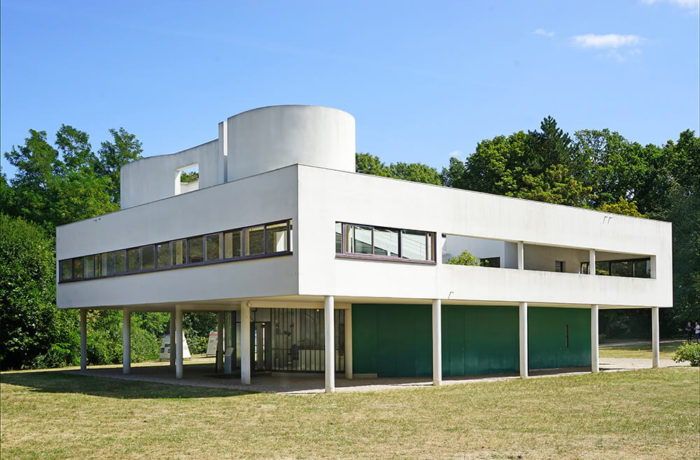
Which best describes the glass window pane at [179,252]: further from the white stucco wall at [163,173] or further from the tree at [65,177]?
the tree at [65,177]

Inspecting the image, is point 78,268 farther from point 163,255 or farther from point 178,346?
point 163,255

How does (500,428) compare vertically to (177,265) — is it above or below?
below

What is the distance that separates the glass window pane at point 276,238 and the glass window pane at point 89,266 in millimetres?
12450

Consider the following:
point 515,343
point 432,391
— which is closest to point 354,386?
point 432,391

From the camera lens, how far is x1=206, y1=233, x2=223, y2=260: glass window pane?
82.1 ft

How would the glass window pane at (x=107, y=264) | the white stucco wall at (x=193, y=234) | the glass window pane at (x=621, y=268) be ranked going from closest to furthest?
1. the white stucco wall at (x=193, y=234)
2. the glass window pane at (x=107, y=264)
3. the glass window pane at (x=621, y=268)

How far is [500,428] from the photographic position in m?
15.2

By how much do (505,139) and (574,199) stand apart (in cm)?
1181

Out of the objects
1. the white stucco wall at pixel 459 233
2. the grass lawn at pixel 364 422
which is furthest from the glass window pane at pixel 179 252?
the white stucco wall at pixel 459 233

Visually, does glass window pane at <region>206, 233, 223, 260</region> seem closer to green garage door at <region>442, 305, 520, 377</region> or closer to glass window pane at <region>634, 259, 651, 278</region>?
green garage door at <region>442, 305, 520, 377</region>

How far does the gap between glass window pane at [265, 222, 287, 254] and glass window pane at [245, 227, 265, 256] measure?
0.85 feet

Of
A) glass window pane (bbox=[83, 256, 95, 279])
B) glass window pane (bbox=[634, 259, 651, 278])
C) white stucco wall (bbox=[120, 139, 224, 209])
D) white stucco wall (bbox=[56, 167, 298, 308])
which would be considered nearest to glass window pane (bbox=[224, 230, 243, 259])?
white stucco wall (bbox=[56, 167, 298, 308])

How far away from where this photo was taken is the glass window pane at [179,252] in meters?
26.8

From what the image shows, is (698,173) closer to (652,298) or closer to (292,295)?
(652,298)
